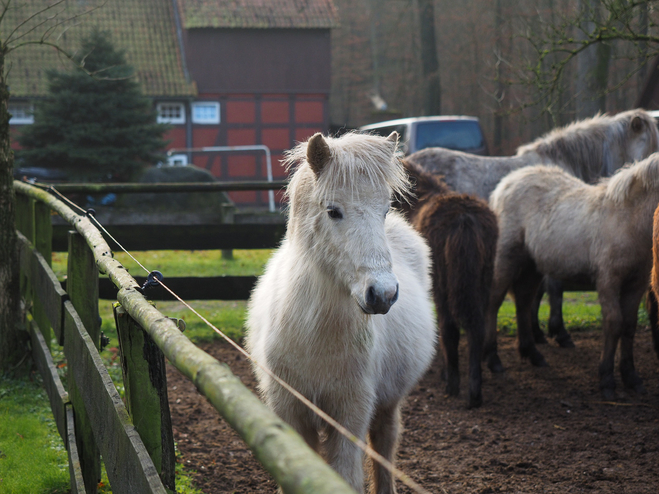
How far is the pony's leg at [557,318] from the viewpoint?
6539mm

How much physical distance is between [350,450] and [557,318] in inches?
182

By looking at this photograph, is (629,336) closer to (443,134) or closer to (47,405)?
(47,405)

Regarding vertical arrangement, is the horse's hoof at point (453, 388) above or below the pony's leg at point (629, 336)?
below

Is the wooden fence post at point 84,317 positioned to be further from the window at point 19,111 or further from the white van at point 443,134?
the window at point 19,111

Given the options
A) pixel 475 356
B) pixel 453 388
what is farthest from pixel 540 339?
pixel 475 356

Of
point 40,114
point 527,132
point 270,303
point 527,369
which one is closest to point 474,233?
point 527,369

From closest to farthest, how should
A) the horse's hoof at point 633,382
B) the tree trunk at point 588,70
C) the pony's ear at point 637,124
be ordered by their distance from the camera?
the horse's hoof at point 633,382 → the pony's ear at point 637,124 → the tree trunk at point 588,70

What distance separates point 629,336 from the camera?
5074 millimetres

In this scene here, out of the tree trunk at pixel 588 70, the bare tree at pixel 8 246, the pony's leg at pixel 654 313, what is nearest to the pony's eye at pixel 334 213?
the bare tree at pixel 8 246

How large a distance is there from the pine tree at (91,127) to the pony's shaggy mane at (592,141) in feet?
37.3

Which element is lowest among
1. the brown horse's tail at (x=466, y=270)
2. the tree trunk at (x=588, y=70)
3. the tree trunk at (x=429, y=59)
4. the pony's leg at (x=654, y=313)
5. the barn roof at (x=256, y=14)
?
the pony's leg at (x=654, y=313)

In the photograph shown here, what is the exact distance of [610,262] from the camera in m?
5.00

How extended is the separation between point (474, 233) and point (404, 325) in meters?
2.01

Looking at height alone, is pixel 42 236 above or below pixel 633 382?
above
